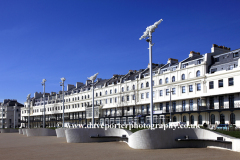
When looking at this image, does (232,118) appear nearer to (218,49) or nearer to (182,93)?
(182,93)

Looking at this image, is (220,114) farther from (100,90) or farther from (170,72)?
(100,90)

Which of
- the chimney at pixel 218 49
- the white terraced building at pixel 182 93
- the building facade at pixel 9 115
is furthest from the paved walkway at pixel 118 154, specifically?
the building facade at pixel 9 115

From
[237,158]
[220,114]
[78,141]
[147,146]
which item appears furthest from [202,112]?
[237,158]

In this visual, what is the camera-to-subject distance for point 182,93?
4988 centimetres

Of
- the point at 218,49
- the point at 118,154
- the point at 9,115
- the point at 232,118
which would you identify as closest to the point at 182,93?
Result: the point at 232,118

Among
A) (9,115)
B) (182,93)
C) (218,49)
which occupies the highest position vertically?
(218,49)

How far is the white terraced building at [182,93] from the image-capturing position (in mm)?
43044

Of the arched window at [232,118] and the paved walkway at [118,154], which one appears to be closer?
the paved walkway at [118,154]

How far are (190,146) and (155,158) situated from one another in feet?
20.3

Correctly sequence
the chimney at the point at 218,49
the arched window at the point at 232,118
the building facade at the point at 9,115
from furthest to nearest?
1. the building facade at the point at 9,115
2. the chimney at the point at 218,49
3. the arched window at the point at 232,118

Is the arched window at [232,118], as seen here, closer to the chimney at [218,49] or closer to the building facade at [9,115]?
the chimney at [218,49]

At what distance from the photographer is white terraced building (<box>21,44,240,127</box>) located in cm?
4304

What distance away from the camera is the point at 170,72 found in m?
52.2

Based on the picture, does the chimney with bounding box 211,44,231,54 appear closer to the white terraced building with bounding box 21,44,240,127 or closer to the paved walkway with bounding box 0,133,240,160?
the white terraced building with bounding box 21,44,240,127
